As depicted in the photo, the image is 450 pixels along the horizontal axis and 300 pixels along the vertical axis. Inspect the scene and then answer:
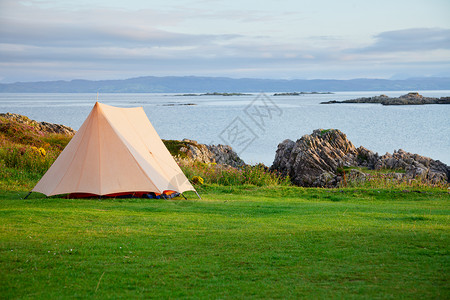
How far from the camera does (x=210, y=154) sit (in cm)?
2538

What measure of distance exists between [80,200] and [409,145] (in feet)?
111

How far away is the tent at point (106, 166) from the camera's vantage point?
11531 millimetres

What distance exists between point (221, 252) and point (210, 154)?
18.9m

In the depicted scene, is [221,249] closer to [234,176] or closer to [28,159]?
[234,176]

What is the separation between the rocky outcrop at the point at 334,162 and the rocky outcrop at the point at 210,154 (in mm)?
3645

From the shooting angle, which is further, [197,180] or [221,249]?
[197,180]

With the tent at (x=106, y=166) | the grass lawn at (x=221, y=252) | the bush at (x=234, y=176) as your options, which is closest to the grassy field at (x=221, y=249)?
the grass lawn at (x=221, y=252)

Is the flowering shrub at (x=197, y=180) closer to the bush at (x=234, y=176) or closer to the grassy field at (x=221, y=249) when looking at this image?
the bush at (x=234, y=176)

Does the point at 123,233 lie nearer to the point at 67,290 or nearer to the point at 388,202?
the point at 67,290

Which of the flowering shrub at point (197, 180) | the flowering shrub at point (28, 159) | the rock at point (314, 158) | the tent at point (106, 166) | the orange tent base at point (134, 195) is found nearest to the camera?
the tent at point (106, 166)

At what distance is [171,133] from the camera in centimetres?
4588

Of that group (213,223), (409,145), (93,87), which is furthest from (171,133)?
(93,87)

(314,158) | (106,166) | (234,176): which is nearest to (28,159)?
(106,166)

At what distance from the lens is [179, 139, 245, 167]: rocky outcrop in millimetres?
23812
